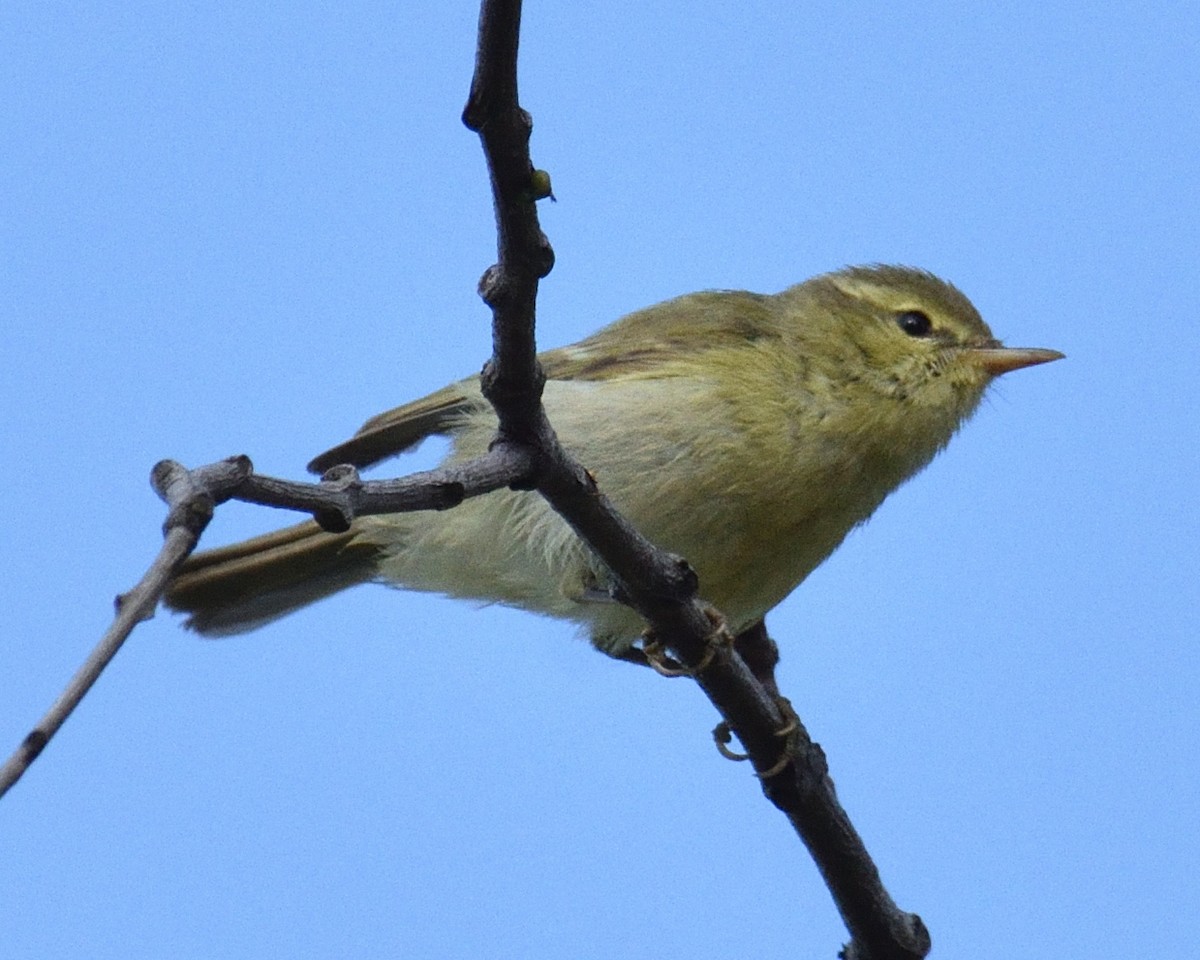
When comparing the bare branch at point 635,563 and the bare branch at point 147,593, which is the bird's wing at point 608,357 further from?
the bare branch at point 147,593

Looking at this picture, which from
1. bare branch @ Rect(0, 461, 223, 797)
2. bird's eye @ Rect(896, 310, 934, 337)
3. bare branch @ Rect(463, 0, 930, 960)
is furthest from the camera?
bird's eye @ Rect(896, 310, 934, 337)

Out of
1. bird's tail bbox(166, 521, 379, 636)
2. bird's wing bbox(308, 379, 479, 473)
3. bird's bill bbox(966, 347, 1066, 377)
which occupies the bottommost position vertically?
bird's tail bbox(166, 521, 379, 636)

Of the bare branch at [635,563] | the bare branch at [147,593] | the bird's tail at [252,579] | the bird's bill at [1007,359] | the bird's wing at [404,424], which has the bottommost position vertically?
the bare branch at [147,593]

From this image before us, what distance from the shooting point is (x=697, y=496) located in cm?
417

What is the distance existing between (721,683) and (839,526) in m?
1.01

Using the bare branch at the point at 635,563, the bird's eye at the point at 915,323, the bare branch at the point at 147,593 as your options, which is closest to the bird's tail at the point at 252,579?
the bare branch at the point at 635,563

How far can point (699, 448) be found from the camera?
13.8 feet

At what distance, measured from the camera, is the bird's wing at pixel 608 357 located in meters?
4.68

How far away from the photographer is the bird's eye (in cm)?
495

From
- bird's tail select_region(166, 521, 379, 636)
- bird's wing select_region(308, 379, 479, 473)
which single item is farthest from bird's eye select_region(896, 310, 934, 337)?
bird's tail select_region(166, 521, 379, 636)

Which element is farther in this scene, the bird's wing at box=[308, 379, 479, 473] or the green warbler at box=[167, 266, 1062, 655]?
the bird's wing at box=[308, 379, 479, 473]

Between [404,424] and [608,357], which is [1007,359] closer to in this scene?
[608,357]

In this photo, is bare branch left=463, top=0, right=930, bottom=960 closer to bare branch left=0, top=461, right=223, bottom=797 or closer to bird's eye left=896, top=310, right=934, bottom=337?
bare branch left=0, top=461, right=223, bottom=797

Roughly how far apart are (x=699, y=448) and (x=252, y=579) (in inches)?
67.5
